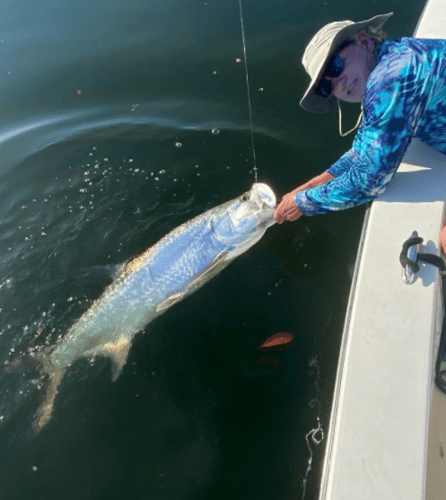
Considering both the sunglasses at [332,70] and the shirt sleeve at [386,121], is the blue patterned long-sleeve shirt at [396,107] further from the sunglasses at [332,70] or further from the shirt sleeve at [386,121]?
the sunglasses at [332,70]

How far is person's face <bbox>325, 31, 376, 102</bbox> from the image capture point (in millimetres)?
2285

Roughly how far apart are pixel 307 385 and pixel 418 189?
1.73 metres

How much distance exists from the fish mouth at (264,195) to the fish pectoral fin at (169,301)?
1.12m

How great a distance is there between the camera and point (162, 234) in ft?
13.7

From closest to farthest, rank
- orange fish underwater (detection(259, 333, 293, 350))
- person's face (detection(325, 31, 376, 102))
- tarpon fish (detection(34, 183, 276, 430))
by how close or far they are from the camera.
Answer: person's face (detection(325, 31, 376, 102))
orange fish underwater (detection(259, 333, 293, 350))
tarpon fish (detection(34, 183, 276, 430))

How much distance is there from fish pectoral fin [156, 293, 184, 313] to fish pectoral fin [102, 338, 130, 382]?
0.43 metres

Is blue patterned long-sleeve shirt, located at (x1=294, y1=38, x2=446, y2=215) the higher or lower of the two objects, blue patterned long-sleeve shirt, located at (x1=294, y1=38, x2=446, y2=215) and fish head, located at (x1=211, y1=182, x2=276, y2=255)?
the higher

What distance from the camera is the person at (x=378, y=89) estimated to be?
2.11 m

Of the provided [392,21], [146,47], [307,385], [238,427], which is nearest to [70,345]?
[238,427]

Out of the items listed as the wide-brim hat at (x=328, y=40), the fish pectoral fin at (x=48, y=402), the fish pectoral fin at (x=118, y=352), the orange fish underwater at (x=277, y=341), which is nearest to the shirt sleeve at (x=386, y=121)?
the wide-brim hat at (x=328, y=40)

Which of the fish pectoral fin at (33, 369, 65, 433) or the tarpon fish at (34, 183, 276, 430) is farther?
the tarpon fish at (34, 183, 276, 430)

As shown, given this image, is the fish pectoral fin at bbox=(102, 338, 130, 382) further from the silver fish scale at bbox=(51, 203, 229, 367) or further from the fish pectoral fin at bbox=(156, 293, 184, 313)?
the fish pectoral fin at bbox=(156, 293, 184, 313)

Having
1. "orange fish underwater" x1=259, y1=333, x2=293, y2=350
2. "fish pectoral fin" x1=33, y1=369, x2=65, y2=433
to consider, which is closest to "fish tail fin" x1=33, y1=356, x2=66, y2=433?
"fish pectoral fin" x1=33, y1=369, x2=65, y2=433

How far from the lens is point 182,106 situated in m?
5.07
